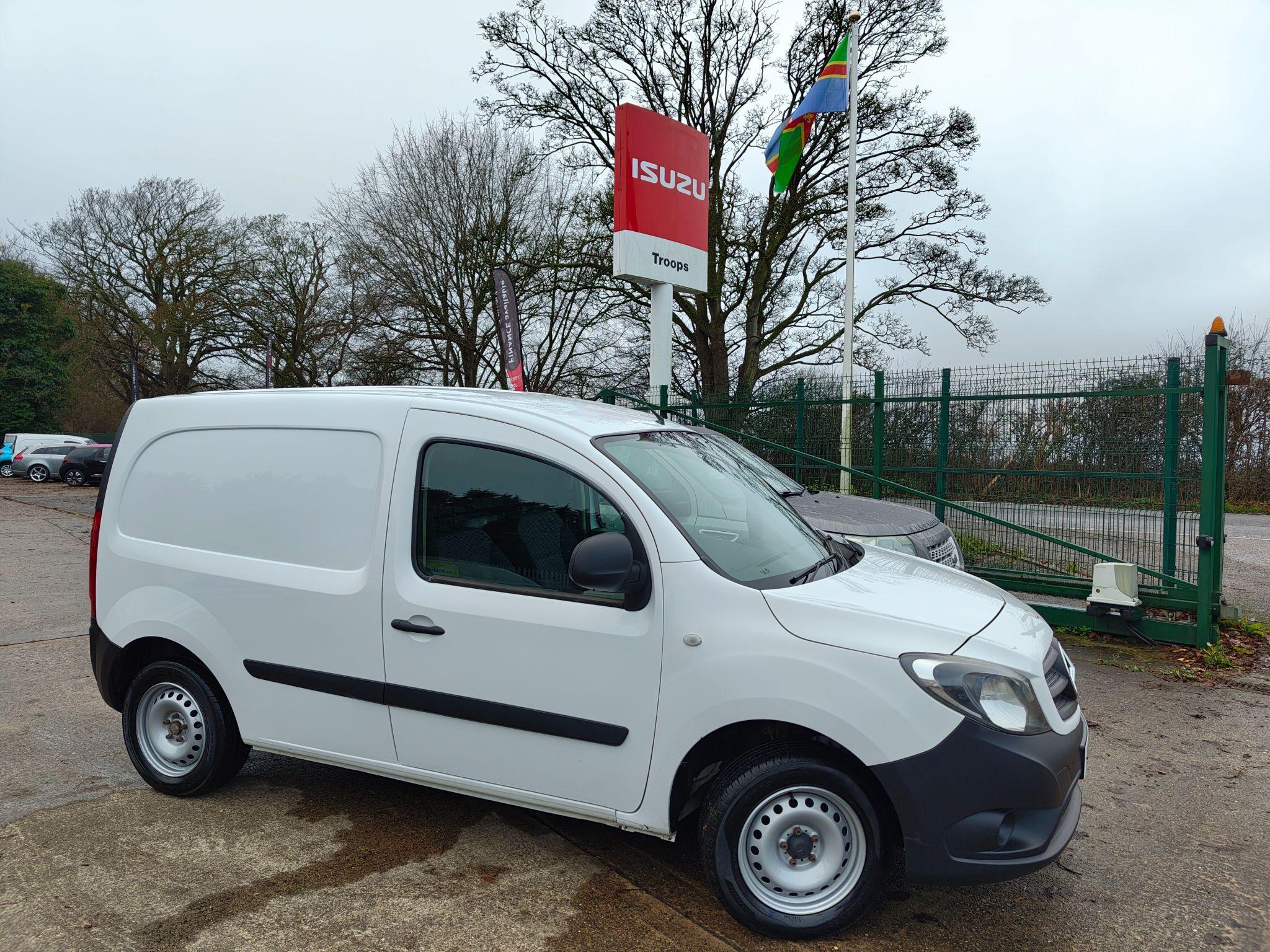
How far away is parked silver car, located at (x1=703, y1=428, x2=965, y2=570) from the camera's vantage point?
6.48 m

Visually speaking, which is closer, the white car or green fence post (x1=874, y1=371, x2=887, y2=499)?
green fence post (x1=874, y1=371, x2=887, y2=499)

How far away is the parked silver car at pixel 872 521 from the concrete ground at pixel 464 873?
Answer: 2.15 m

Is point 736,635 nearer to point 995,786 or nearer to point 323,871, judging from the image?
point 995,786

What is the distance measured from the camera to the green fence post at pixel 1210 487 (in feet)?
22.4

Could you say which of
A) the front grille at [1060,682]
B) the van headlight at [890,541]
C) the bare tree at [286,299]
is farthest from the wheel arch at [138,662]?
the bare tree at [286,299]

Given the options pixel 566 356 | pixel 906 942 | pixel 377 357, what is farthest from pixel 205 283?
pixel 906 942

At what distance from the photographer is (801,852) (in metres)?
2.85

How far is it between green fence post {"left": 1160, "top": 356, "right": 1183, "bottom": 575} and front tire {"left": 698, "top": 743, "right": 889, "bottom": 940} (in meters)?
5.72

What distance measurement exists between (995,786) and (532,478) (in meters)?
1.85

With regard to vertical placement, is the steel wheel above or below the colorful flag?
below

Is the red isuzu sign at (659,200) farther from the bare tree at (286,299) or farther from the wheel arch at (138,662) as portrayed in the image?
the bare tree at (286,299)

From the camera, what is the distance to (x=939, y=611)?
2.96 metres

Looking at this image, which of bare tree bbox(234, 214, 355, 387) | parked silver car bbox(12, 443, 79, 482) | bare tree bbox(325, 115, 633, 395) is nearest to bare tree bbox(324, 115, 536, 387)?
bare tree bbox(325, 115, 633, 395)

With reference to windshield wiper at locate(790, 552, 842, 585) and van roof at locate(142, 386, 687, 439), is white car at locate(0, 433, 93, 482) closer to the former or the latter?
van roof at locate(142, 386, 687, 439)
